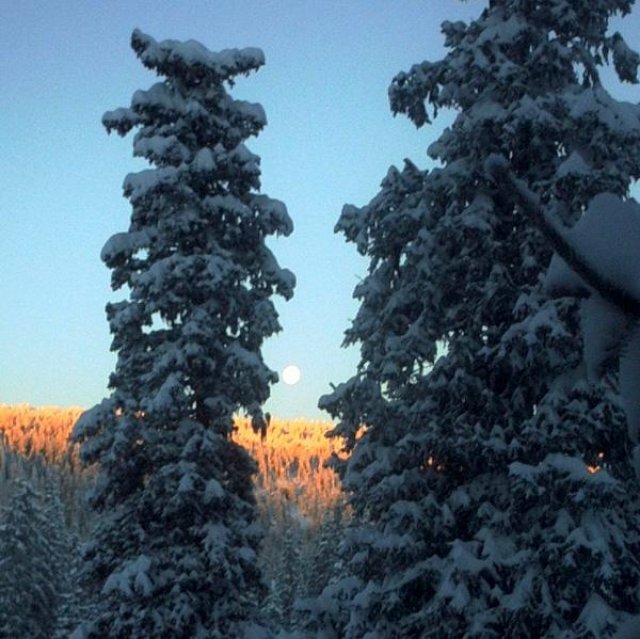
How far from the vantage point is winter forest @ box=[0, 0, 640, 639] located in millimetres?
9766

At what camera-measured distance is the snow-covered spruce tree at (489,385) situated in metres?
9.56

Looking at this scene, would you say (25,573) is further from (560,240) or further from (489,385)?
(560,240)

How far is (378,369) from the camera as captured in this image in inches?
462

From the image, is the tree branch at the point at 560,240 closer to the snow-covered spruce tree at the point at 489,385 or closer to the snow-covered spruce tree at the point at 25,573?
the snow-covered spruce tree at the point at 489,385

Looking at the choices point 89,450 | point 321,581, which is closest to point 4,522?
point 321,581

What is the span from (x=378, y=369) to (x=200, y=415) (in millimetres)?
5434

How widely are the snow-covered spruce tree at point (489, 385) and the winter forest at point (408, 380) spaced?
3 cm

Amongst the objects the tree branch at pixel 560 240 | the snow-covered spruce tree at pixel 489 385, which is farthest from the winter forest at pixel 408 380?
the tree branch at pixel 560 240

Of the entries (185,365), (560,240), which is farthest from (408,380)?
(560,240)

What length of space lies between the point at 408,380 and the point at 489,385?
43.7 inches

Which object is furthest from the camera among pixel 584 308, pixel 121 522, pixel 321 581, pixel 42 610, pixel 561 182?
pixel 321 581

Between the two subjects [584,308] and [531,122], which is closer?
[584,308]

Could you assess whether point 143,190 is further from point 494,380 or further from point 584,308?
point 584,308

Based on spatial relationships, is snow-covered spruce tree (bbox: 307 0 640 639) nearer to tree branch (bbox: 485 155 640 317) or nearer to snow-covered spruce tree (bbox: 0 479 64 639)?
tree branch (bbox: 485 155 640 317)
